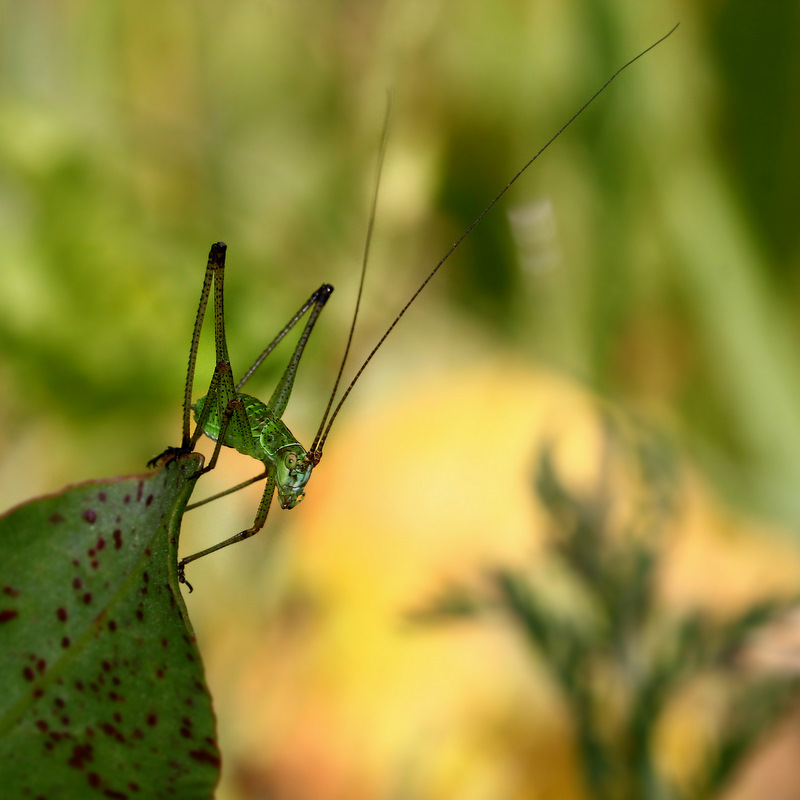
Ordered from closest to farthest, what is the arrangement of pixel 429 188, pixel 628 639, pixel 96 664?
pixel 96 664
pixel 628 639
pixel 429 188

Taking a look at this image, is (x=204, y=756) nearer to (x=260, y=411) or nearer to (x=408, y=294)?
(x=260, y=411)

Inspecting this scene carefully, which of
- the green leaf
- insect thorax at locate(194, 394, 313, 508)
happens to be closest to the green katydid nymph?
insect thorax at locate(194, 394, 313, 508)

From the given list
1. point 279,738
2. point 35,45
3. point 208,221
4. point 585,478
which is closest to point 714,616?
point 585,478

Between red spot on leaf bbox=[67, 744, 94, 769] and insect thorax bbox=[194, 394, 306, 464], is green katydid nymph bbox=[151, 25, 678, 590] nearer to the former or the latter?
insect thorax bbox=[194, 394, 306, 464]

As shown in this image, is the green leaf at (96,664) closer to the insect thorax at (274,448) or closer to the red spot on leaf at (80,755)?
the red spot on leaf at (80,755)

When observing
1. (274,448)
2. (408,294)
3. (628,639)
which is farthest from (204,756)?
(408,294)

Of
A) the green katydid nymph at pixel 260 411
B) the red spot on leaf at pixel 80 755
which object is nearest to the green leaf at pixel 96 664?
the red spot on leaf at pixel 80 755

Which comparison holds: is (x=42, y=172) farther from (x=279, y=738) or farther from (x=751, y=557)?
(x=751, y=557)
